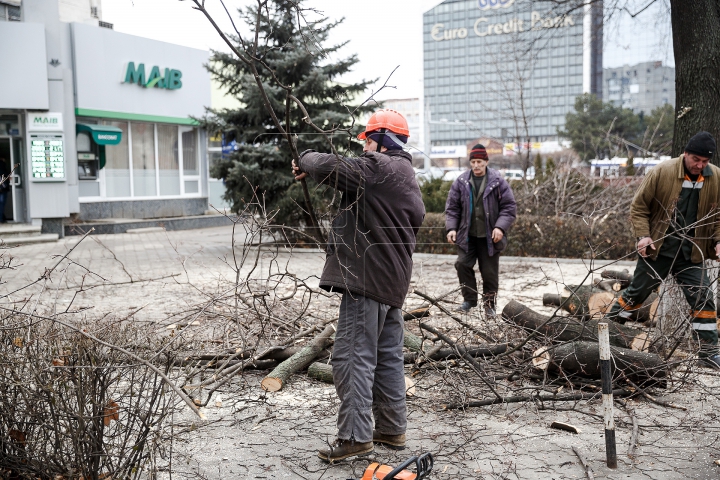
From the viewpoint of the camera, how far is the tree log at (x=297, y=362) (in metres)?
4.69

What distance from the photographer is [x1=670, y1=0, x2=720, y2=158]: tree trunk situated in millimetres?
6758

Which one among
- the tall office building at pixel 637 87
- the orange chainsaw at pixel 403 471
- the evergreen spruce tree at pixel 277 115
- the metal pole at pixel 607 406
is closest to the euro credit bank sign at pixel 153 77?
the evergreen spruce tree at pixel 277 115

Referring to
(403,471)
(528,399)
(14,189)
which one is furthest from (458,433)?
(14,189)

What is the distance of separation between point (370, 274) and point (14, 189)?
54.2ft

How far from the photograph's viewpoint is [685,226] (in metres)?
5.40

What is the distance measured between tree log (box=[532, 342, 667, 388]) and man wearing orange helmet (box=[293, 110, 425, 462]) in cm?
131

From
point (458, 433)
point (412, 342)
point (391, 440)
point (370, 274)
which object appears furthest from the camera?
point (412, 342)

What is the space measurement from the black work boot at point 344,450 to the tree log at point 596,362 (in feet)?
5.07

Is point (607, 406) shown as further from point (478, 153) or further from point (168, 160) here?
point (168, 160)

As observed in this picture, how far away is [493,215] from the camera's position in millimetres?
7254

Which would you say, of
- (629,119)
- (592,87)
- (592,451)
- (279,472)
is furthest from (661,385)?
(592,87)

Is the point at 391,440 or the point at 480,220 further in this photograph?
the point at 480,220

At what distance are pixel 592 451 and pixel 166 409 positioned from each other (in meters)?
2.33

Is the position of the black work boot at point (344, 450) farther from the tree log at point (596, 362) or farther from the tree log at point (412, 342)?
the tree log at point (412, 342)
